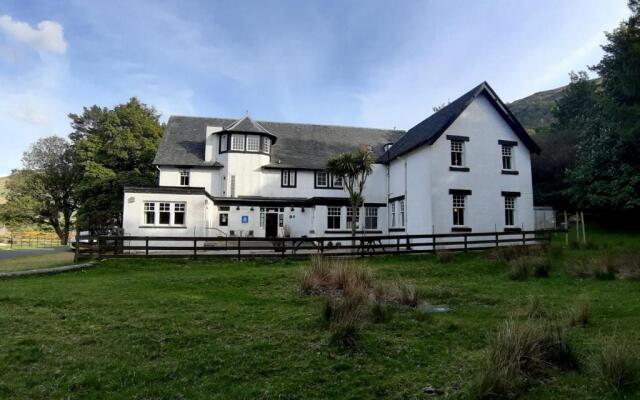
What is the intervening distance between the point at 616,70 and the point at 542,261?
22189mm

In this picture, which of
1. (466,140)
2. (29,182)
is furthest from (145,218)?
(29,182)

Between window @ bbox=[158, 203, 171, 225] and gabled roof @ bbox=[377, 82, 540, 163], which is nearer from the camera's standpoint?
gabled roof @ bbox=[377, 82, 540, 163]

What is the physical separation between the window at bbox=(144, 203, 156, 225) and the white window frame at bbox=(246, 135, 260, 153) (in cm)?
893

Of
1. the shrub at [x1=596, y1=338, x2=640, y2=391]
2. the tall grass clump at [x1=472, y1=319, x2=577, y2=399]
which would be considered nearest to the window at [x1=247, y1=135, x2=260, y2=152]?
the tall grass clump at [x1=472, y1=319, x2=577, y2=399]

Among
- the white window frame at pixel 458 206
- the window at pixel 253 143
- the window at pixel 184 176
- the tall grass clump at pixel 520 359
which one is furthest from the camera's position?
the window at pixel 253 143

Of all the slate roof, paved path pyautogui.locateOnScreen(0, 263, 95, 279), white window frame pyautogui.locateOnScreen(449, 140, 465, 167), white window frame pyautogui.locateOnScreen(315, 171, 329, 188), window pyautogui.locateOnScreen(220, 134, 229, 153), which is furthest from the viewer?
white window frame pyautogui.locateOnScreen(315, 171, 329, 188)

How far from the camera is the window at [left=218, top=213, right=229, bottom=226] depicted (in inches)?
1200

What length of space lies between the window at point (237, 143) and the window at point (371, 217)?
10656mm

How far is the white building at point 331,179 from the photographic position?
25891 mm

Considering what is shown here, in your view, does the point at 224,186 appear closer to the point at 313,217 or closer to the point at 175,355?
the point at 313,217

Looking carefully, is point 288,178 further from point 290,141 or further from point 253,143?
point 290,141

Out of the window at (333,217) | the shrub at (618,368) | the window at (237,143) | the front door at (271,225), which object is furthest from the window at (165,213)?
the shrub at (618,368)

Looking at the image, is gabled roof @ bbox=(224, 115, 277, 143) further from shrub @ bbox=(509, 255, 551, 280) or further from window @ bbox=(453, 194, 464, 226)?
shrub @ bbox=(509, 255, 551, 280)

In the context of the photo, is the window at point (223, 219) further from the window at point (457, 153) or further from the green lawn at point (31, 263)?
the window at point (457, 153)
